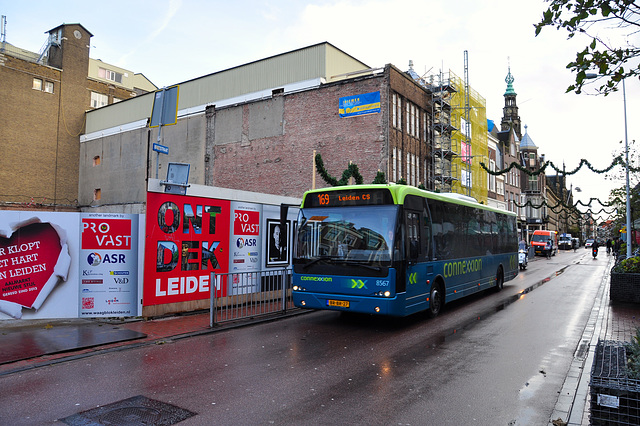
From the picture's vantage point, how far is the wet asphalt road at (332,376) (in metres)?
5.03

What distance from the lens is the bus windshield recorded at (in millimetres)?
9227

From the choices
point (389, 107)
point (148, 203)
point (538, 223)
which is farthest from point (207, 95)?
point (538, 223)

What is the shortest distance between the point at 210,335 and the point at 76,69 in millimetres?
45859

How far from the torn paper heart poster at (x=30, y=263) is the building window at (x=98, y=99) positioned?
4540 cm

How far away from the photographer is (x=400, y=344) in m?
8.39

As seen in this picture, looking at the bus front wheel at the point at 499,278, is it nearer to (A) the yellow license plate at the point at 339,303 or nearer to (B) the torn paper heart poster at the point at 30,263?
(A) the yellow license plate at the point at 339,303

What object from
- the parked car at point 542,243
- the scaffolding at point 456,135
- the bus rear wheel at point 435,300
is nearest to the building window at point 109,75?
the scaffolding at point 456,135

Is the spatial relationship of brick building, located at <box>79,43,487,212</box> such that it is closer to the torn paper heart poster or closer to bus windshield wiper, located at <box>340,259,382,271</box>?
bus windshield wiper, located at <box>340,259,382,271</box>

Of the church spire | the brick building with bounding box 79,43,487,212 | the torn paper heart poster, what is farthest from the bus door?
the church spire

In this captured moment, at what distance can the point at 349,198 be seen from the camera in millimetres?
9773

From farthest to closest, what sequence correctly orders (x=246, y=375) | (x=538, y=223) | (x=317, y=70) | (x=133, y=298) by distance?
(x=538, y=223), (x=317, y=70), (x=133, y=298), (x=246, y=375)

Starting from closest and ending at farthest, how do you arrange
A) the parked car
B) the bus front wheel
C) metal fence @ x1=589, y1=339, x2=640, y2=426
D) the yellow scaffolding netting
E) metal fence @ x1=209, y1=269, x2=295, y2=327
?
metal fence @ x1=589, y1=339, x2=640, y2=426
metal fence @ x1=209, y1=269, x2=295, y2=327
the bus front wheel
the yellow scaffolding netting
the parked car

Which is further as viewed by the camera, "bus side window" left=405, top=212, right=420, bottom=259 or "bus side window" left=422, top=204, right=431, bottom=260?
"bus side window" left=422, top=204, right=431, bottom=260

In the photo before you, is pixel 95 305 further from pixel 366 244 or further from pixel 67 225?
pixel 366 244
